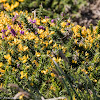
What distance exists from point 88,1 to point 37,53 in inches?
127

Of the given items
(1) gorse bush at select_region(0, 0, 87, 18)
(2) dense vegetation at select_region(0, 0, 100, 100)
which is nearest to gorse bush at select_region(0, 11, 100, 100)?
(2) dense vegetation at select_region(0, 0, 100, 100)

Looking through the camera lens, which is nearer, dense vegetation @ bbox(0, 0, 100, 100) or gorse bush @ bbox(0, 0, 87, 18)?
dense vegetation @ bbox(0, 0, 100, 100)

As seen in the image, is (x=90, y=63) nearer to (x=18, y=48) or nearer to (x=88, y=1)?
(x=18, y=48)

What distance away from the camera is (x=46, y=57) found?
1.90 m

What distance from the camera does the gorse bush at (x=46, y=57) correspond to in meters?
1.72

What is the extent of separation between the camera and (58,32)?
2.02 meters

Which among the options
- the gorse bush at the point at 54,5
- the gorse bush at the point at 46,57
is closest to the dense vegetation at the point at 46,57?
the gorse bush at the point at 46,57

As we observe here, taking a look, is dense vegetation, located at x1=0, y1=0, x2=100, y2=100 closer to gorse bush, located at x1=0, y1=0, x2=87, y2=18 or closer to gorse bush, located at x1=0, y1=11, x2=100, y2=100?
gorse bush, located at x1=0, y1=11, x2=100, y2=100

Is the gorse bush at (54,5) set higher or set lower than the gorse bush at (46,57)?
higher

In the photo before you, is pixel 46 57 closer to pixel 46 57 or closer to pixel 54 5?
pixel 46 57

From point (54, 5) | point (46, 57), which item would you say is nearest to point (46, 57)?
point (46, 57)

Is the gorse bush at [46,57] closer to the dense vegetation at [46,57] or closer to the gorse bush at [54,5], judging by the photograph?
the dense vegetation at [46,57]

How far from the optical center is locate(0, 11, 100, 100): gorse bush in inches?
67.8

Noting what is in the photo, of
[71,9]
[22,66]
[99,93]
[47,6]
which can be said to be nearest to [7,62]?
[22,66]
